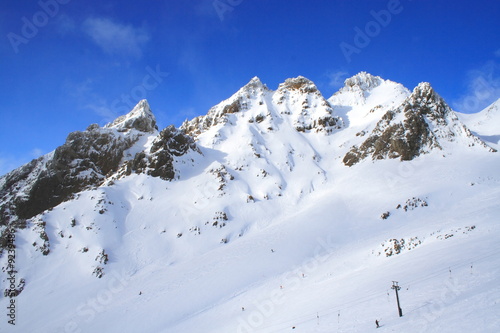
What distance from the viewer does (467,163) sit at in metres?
55.0

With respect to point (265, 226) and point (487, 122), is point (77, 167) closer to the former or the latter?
point (265, 226)

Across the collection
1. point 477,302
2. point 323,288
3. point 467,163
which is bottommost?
point 477,302

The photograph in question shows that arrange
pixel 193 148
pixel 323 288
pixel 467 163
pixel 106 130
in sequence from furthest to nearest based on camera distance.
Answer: pixel 106 130, pixel 193 148, pixel 467 163, pixel 323 288

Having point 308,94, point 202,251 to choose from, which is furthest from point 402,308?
point 308,94

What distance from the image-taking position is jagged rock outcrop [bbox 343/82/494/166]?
63.7 metres

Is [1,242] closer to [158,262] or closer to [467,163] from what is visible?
[158,262]

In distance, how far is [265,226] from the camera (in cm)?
5438

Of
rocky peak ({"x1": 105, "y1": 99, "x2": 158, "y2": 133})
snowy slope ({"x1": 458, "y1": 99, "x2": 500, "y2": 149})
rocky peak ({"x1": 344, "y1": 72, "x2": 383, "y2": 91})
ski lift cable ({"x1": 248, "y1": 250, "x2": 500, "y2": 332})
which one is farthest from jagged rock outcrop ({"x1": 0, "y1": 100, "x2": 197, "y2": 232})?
snowy slope ({"x1": 458, "y1": 99, "x2": 500, "y2": 149})

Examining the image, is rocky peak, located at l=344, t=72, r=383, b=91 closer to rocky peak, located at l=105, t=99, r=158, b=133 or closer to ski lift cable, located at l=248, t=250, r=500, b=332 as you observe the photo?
rocky peak, located at l=105, t=99, r=158, b=133

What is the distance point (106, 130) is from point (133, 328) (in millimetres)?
69286

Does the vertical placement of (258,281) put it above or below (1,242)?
A: below

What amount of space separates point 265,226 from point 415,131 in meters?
43.4

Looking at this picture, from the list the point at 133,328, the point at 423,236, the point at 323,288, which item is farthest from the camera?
the point at 423,236

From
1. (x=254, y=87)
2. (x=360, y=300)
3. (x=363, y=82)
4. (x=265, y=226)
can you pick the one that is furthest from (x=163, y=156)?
(x=363, y=82)
